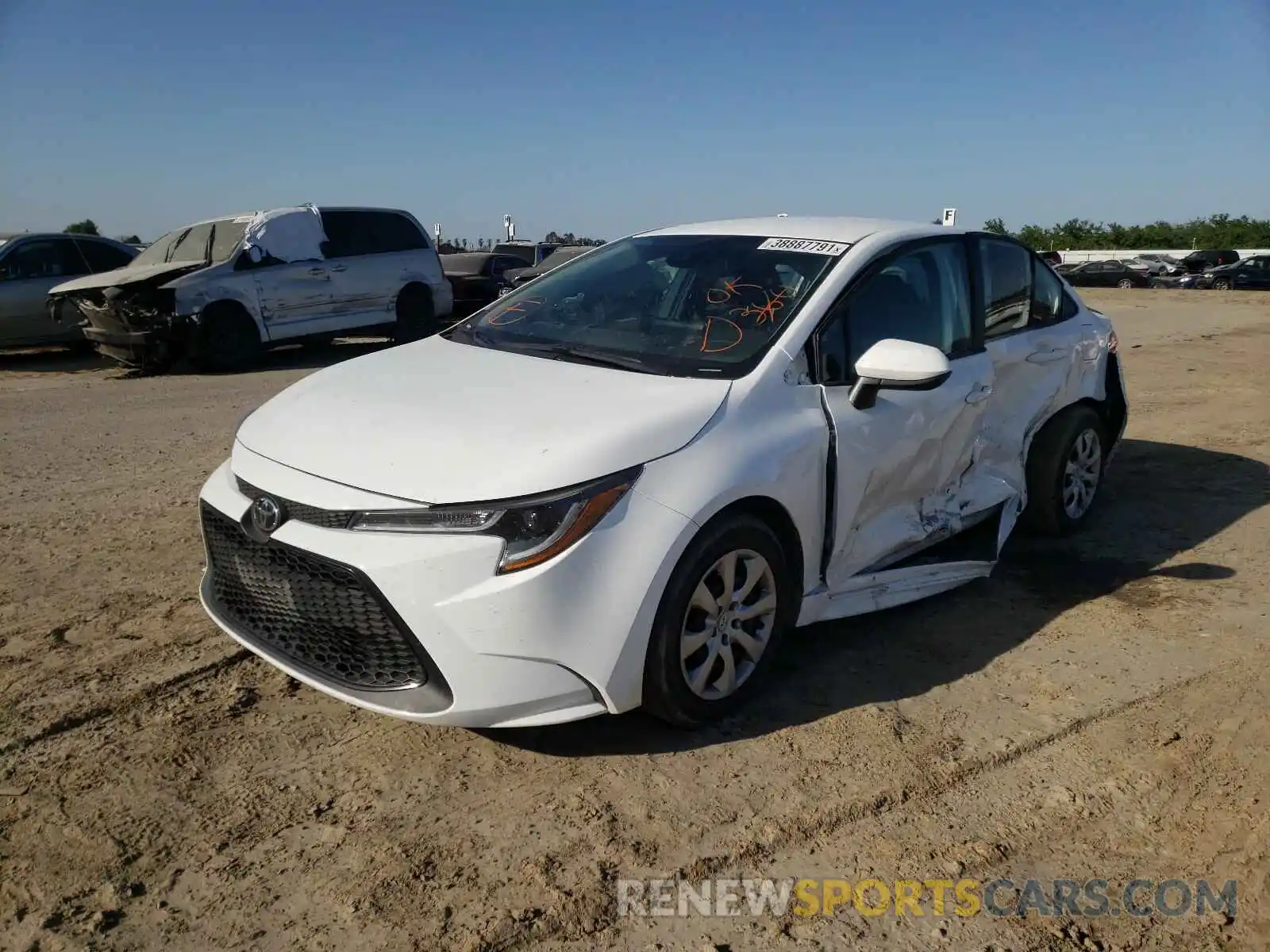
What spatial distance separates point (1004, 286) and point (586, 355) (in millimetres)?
2332

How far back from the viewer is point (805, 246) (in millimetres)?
4141

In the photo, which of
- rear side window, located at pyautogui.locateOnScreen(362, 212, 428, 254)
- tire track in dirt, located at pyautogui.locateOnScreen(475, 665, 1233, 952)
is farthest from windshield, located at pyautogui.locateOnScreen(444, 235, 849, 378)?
rear side window, located at pyautogui.locateOnScreen(362, 212, 428, 254)

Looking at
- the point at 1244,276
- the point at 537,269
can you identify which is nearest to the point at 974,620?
the point at 537,269

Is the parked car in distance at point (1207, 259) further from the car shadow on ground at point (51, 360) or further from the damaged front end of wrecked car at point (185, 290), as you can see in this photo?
the car shadow on ground at point (51, 360)

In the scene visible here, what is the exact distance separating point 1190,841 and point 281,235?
11.6 meters

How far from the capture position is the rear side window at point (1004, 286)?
4.79 m

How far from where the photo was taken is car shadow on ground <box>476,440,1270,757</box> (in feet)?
11.2

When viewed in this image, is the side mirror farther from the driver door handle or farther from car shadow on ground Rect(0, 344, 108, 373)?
car shadow on ground Rect(0, 344, 108, 373)

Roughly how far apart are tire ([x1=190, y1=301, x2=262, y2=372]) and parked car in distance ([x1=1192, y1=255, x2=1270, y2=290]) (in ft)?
105

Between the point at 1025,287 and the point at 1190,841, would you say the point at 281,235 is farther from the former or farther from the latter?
the point at 1190,841

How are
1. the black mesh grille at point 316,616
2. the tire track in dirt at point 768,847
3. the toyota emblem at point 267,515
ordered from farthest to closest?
the toyota emblem at point 267,515
the black mesh grille at point 316,616
the tire track in dirt at point 768,847

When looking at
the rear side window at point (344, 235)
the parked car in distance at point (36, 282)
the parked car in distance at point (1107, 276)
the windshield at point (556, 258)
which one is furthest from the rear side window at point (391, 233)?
the parked car in distance at point (1107, 276)

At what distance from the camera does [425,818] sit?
2906 millimetres

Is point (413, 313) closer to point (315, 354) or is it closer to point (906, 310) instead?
point (315, 354)
